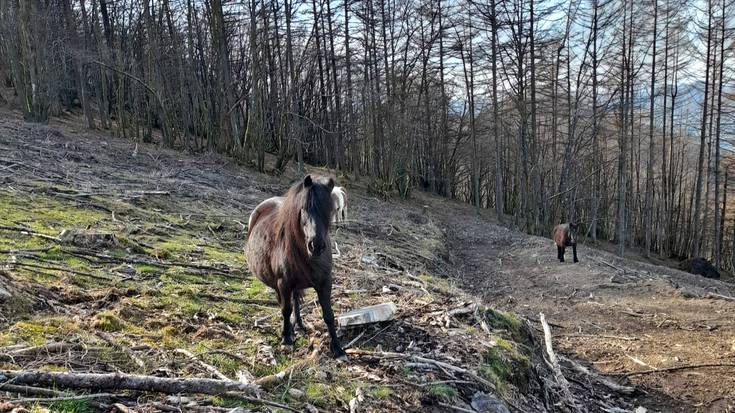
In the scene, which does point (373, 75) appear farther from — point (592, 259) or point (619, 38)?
point (592, 259)

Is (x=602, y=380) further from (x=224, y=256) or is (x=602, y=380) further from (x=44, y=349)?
(x=44, y=349)

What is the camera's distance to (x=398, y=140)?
23.4 meters

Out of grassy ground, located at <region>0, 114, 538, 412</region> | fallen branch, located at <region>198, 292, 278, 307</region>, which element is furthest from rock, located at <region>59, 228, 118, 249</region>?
fallen branch, located at <region>198, 292, 278, 307</region>

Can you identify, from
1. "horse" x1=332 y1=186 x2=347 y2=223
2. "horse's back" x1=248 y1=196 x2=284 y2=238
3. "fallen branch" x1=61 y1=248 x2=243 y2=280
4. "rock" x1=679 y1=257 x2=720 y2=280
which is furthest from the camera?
"rock" x1=679 y1=257 x2=720 y2=280

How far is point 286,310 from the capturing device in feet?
13.8

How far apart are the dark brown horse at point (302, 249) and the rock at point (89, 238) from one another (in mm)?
2663

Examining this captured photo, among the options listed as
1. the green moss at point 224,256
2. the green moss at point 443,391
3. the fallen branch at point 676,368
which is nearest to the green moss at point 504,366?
the green moss at point 443,391

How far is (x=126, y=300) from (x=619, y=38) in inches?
934

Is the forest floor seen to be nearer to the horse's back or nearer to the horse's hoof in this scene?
the horse's hoof

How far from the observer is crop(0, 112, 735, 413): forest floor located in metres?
3.49

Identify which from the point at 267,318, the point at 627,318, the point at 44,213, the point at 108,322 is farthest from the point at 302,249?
the point at 627,318

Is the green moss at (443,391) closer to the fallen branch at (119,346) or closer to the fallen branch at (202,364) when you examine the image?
the fallen branch at (202,364)

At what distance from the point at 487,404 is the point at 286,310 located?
1682mm

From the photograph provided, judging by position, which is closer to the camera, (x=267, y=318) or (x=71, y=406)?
(x=71, y=406)
